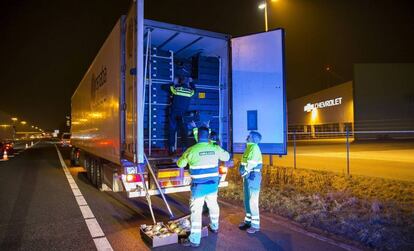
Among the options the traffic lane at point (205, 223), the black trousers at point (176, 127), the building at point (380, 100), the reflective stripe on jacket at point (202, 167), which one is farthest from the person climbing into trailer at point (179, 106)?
the building at point (380, 100)

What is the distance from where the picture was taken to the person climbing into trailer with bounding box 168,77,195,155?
727cm

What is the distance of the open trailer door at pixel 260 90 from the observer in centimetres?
705

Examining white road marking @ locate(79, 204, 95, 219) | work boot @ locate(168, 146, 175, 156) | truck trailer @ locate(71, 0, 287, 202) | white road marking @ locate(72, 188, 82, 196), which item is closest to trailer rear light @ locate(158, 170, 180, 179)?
truck trailer @ locate(71, 0, 287, 202)

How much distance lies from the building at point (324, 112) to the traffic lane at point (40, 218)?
89.3 feet

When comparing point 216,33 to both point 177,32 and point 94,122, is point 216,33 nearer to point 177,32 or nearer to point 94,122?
point 177,32

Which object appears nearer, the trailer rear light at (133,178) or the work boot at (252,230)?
the work boot at (252,230)

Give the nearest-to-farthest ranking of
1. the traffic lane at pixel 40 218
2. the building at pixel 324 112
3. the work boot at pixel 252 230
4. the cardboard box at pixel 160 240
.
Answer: the cardboard box at pixel 160 240, the traffic lane at pixel 40 218, the work boot at pixel 252 230, the building at pixel 324 112

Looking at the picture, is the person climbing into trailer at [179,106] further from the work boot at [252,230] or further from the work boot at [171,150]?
the work boot at [252,230]

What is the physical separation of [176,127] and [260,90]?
188 cm

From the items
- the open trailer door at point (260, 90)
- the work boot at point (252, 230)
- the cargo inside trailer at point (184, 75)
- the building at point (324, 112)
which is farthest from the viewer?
the building at point (324, 112)

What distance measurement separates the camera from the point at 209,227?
5.98 m

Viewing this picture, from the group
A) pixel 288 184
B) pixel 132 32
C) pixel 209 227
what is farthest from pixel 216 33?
pixel 288 184

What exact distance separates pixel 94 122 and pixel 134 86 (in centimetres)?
483

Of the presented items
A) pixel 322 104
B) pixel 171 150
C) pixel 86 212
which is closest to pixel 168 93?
pixel 171 150
